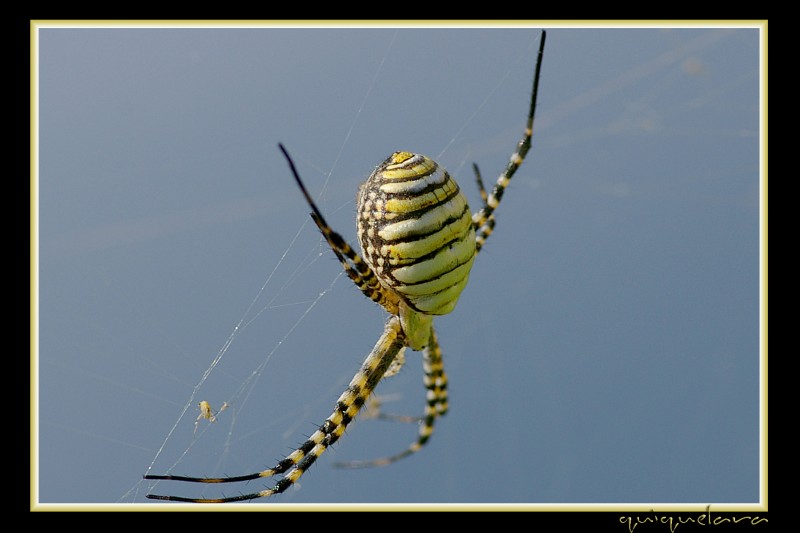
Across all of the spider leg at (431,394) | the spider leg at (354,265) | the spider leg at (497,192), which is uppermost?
the spider leg at (497,192)

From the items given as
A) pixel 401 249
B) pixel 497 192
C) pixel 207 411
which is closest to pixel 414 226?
pixel 401 249

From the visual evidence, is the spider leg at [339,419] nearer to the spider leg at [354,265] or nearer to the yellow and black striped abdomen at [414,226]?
the spider leg at [354,265]

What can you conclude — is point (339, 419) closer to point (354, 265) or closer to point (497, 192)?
point (354, 265)

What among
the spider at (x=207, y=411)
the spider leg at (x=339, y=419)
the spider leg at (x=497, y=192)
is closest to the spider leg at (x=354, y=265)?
the spider leg at (x=339, y=419)

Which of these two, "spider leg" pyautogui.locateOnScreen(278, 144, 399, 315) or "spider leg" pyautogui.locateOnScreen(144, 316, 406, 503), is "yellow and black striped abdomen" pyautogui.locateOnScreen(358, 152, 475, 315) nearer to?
"spider leg" pyautogui.locateOnScreen(278, 144, 399, 315)

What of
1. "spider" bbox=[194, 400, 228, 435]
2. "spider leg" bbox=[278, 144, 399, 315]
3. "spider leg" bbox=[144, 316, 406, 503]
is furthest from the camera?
"spider" bbox=[194, 400, 228, 435]

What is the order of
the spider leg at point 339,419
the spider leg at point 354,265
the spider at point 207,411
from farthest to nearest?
1. the spider at point 207,411
2. the spider leg at point 339,419
3. the spider leg at point 354,265

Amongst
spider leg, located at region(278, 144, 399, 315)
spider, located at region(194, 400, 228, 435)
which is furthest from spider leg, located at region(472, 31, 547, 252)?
spider, located at region(194, 400, 228, 435)
